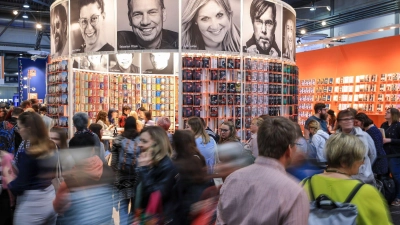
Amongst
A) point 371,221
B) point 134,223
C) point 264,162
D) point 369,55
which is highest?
point 369,55

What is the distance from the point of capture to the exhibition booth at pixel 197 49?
9.56 metres

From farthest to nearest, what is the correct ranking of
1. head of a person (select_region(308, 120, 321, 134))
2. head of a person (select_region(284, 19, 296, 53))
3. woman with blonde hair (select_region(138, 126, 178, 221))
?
head of a person (select_region(284, 19, 296, 53)) → head of a person (select_region(308, 120, 321, 134)) → woman with blonde hair (select_region(138, 126, 178, 221))

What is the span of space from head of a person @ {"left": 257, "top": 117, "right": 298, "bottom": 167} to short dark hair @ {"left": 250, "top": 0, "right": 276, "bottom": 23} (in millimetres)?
8615

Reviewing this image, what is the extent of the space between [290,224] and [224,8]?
27.9 feet

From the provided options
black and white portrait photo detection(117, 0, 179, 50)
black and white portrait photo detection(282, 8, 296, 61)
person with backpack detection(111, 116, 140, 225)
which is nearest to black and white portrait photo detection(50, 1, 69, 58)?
black and white portrait photo detection(117, 0, 179, 50)

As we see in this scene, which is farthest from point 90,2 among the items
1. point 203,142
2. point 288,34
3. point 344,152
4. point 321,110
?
point 344,152

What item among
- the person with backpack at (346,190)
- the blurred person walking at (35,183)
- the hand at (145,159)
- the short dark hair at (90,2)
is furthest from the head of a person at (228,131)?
the short dark hair at (90,2)

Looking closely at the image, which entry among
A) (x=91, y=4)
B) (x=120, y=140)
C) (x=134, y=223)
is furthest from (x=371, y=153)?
(x=91, y=4)

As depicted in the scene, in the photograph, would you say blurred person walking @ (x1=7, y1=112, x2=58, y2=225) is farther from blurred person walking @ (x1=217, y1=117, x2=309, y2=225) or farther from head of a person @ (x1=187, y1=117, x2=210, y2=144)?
head of a person @ (x1=187, y1=117, x2=210, y2=144)

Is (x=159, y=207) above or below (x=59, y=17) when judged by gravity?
below

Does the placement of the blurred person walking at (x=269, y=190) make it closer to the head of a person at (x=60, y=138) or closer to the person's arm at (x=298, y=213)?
the person's arm at (x=298, y=213)

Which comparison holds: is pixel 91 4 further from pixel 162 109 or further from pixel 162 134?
pixel 162 134

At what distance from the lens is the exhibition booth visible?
9.56 meters

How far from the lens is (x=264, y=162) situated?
5.97ft
